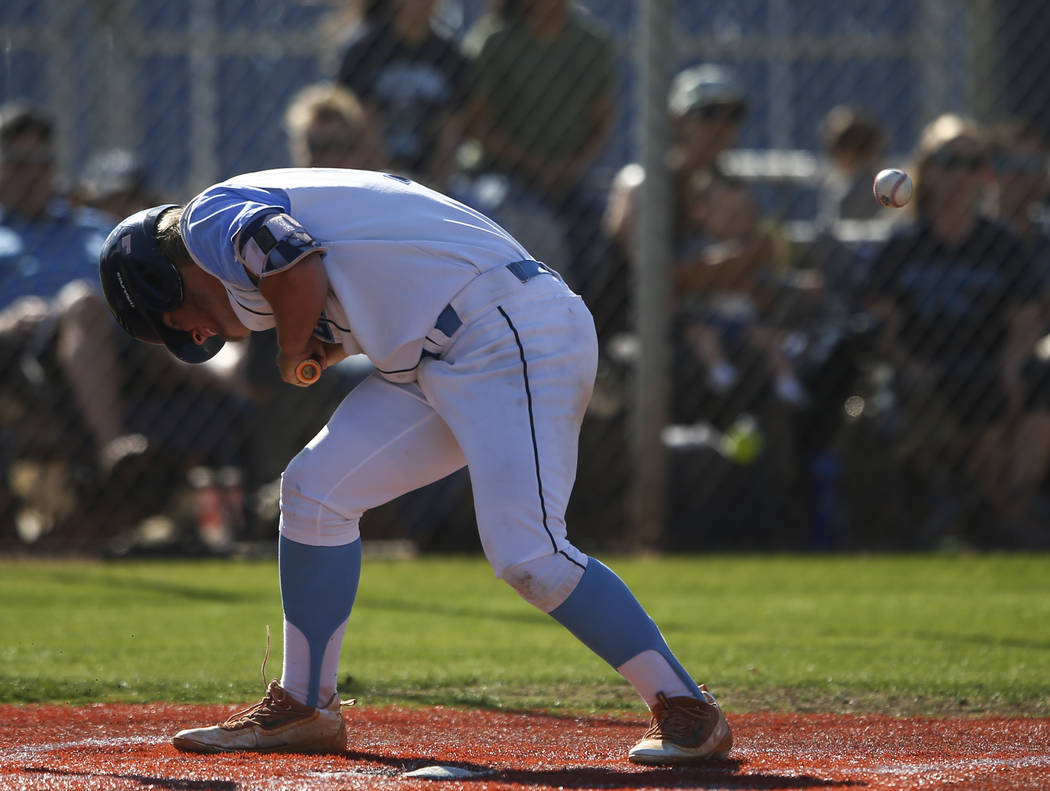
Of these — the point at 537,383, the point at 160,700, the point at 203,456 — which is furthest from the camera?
the point at 203,456

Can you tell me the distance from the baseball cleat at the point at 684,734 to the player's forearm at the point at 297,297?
1.07 metres

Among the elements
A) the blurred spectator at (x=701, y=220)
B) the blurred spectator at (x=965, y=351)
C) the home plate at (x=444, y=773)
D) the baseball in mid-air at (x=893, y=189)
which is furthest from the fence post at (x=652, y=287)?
the home plate at (x=444, y=773)

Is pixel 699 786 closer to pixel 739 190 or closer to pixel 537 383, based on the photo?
pixel 537 383

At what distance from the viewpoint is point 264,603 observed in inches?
233

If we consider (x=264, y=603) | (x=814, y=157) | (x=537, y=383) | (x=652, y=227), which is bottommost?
(x=264, y=603)

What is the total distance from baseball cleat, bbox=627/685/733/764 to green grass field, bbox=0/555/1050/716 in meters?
0.77

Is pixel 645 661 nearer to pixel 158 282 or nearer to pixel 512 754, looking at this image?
pixel 512 754

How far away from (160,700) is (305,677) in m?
0.83

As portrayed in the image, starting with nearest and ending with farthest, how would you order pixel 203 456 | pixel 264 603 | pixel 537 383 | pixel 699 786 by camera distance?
pixel 699 786, pixel 537 383, pixel 264 603, pixel 203 456

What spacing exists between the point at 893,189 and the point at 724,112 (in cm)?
395

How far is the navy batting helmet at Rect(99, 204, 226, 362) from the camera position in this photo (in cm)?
332

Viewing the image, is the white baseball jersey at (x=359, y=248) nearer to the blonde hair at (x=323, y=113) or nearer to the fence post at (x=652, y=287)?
the blonde hair at (x=323, y=113)

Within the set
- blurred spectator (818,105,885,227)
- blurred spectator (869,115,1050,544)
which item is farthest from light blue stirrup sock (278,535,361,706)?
blurred spectator (818,105,885,227)

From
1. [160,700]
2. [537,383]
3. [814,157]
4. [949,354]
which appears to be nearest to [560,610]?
[537,383]
